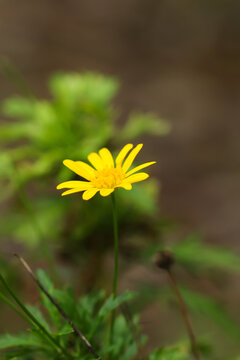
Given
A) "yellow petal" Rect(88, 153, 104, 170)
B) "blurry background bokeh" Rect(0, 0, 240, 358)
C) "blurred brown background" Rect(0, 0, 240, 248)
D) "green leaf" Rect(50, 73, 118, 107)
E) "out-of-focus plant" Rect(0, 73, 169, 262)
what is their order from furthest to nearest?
"blurred brown background" Rect(0, 0, 240, 248), "blurry background bokeh" Rect(0, 0, 240, 358), "green leaf" Rect(50, 73, 118, 107), "out-of-focus plant" Rect(0, 73, 169, 262), "yellow petal" Rect(88, 153, 104, 170)

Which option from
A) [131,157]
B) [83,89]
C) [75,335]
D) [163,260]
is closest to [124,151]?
[131,157]

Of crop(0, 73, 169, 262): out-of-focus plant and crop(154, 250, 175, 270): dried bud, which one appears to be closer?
crop(154, 250, 175, 270): dried bud

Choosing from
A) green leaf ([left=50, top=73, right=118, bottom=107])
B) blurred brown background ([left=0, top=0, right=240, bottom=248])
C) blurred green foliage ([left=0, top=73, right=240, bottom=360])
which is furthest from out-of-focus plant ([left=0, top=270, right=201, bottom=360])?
blurred brown background ([left=0, top=0, right=240, bottom=248])

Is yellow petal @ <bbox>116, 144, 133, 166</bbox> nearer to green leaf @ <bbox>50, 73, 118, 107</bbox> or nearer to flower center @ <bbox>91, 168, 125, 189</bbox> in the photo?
flower center @ <bbox>91, 168, 125, 189</bbox>

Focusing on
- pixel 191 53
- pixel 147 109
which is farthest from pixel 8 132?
pixel 191 53

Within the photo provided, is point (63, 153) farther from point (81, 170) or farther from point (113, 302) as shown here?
point (113, 302)

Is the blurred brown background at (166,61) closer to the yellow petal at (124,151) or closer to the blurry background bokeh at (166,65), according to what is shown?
the blurry background bokeh at (166,65)

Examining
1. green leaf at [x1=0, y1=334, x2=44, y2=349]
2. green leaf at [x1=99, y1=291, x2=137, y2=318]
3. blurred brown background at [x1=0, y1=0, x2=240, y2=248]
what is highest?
blurred brown background at [x1=0, y1=0, x2=240, y2=248]
